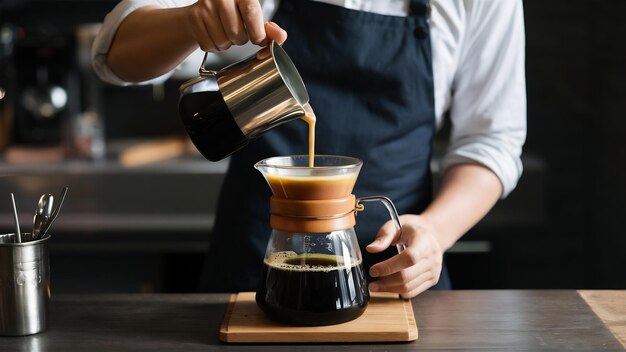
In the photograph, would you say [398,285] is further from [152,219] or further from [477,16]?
[152,219]

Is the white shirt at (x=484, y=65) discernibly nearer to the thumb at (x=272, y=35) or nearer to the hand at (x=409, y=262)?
the hand at (x=409, y=262)

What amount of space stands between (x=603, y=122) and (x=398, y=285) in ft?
6.31

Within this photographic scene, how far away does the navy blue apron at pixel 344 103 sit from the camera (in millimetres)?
1630

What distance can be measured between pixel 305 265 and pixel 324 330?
9cm

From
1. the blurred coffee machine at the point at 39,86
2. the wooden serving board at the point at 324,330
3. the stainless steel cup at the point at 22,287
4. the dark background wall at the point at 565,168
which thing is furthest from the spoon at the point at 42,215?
the blurred coffee machine at the point at 39,86

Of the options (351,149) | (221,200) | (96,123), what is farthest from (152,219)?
Result: (351,149)

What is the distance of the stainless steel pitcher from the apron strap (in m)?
0.47

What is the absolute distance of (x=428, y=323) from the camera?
125 centimetres

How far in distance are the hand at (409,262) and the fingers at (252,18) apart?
0.35 meters

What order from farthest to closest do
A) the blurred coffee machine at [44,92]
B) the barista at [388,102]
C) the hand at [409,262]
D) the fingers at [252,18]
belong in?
1. the blurred coffee machine at [44,92]
2. the barista at [388,102]
3. the hand at [409,262]
4. the fingers at [252,18]

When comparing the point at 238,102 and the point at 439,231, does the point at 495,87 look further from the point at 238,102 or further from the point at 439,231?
the point at 238,102

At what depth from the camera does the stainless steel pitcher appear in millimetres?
1198

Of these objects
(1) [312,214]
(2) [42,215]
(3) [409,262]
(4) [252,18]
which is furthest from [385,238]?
(2) [42,215]

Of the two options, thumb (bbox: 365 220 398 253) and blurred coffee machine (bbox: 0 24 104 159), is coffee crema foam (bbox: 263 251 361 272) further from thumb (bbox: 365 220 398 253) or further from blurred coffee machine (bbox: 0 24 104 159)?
blurred coffee machine (bbox: 0 24 104 159)
